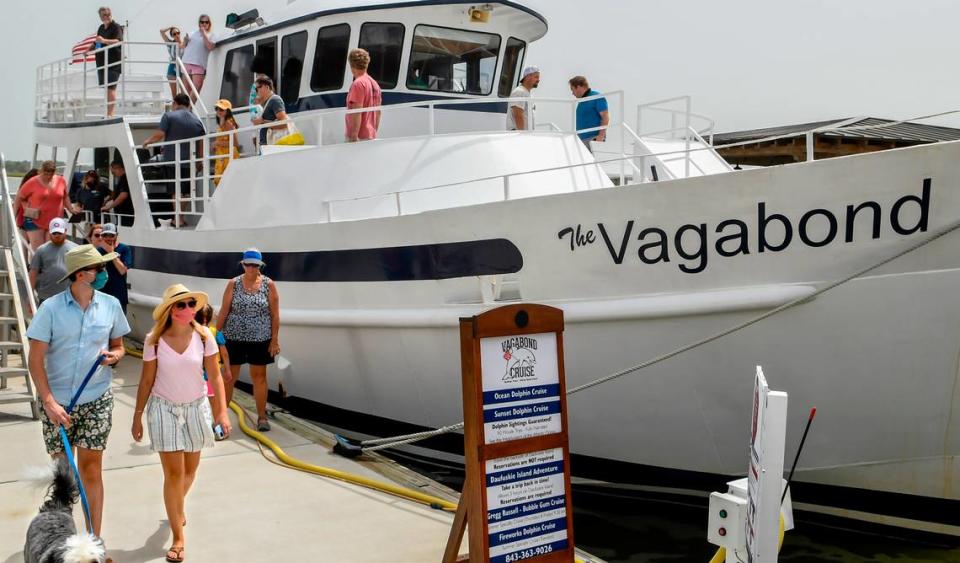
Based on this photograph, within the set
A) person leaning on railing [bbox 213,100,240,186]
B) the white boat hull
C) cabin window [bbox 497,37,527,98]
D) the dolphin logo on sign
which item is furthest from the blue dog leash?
cabin window [bbox 497,37,527,98]

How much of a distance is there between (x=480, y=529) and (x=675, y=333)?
7.55 feet

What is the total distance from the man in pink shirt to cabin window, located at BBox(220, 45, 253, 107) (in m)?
2.54

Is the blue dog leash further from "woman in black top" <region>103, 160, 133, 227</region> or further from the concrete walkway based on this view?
"woman in black top" <region>103, 160, 133, 227</region>

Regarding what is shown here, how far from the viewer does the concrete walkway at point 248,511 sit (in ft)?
15.5

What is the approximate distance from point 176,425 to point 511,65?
625cm

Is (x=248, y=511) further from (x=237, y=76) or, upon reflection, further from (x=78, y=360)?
(x=237, y=76)

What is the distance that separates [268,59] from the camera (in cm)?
952

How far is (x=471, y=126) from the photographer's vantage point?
30.4 feet

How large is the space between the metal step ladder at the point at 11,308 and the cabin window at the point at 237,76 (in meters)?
2.51

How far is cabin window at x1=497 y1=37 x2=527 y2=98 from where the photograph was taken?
9516mm

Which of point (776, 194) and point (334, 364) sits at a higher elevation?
point (776, 194)

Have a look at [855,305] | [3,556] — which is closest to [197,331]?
[3,556]

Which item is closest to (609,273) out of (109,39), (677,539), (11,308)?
(677,539)

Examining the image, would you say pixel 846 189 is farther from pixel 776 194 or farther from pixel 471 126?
pixel 471 126
